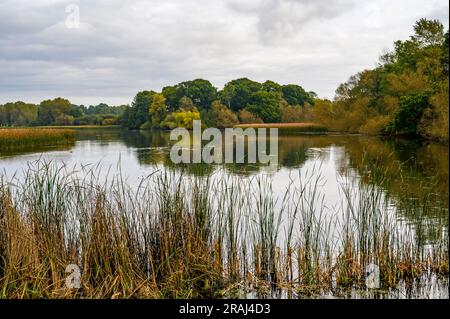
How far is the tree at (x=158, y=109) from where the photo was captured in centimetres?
6353

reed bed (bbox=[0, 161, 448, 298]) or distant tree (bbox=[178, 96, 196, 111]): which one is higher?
distant tree (bbox=[178, 96, 196, 111])

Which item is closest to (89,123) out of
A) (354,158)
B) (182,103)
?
(182,103)

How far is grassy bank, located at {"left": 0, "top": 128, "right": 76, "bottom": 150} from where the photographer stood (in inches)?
1146

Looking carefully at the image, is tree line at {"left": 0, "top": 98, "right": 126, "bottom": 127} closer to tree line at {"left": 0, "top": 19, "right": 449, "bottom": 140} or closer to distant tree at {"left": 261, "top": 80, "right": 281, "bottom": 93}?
tree line at {"left": 0, "top": 19, "right": 449, "bottom": 140}

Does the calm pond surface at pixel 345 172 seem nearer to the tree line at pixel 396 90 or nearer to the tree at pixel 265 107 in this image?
the tree line at pixel 396 90

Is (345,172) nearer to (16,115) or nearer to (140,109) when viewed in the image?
(140,109)

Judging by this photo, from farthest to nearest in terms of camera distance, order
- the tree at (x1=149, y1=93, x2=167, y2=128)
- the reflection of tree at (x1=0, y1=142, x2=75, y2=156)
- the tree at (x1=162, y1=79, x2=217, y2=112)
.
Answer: the tree at (x1=149, y1=93, x2=167, y2=128)
the tree at (x1=162, y1=79, x2=217, y2=112)
the reflection of tree at (x1=0, y1=142, x2=75, y2=156)

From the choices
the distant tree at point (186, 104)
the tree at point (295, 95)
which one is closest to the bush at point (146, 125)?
the distant tree at point (186, 104)

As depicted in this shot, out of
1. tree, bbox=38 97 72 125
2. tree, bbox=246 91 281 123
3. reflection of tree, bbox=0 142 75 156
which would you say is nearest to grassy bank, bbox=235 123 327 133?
tree, bbox=246 91 281 123

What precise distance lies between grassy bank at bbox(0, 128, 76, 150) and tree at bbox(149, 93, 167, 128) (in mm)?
25205

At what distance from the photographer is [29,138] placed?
3125 cm
